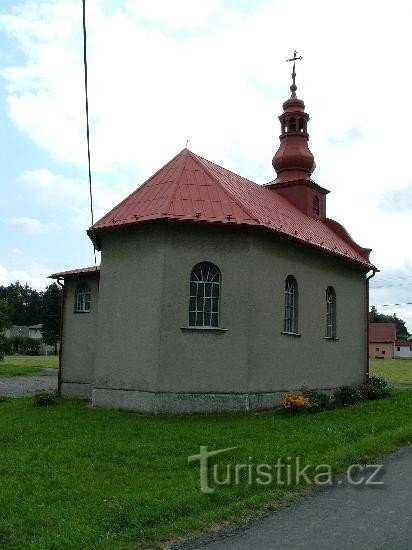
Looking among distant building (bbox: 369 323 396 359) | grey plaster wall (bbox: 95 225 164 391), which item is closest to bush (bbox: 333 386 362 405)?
grey plaster wall (bbox: 95 225 164 391)

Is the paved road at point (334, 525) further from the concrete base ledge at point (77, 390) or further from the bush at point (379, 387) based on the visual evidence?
the concrete base ledge at point (77, 390)

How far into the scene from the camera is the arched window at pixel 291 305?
50.9 feet

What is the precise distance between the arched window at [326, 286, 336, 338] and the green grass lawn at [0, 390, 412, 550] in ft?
12.0

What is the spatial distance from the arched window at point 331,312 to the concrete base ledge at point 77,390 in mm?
7135

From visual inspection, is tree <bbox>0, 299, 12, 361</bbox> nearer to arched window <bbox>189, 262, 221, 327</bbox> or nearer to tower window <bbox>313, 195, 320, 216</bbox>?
tower window <bbox>313, 195, 320, 216</bbox>

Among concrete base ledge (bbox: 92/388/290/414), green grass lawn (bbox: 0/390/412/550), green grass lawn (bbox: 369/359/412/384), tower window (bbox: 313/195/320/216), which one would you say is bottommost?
green grass lawn (bbox: 0/390/412/550)

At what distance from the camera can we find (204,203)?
14250 mm

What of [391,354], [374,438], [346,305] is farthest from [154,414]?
[391,354]

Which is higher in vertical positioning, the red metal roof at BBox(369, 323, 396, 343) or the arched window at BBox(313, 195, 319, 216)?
the arched window at BBox(313, 195, 319, 216)

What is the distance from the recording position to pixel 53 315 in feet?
245

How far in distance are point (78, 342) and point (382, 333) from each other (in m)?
79.2

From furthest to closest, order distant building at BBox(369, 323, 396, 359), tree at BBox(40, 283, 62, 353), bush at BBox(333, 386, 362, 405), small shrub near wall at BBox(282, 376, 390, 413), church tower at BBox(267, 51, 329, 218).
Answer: distant building at BBox(369, 323, 396, 359) < tree at BBox(40, 283, 62, 353) < church tower at BBox(267, 51, 329, 218) < bush at BBox(333, 386, 362, 405) < small shrub near wall at BBox(282, 376, 390, 413)

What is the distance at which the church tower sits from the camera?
21.1m

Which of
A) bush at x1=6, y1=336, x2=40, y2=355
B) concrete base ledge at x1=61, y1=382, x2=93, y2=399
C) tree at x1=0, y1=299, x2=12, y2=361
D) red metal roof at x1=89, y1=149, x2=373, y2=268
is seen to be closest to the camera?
red metal roof at x1=89, y1=149, x2=373, y2=268
